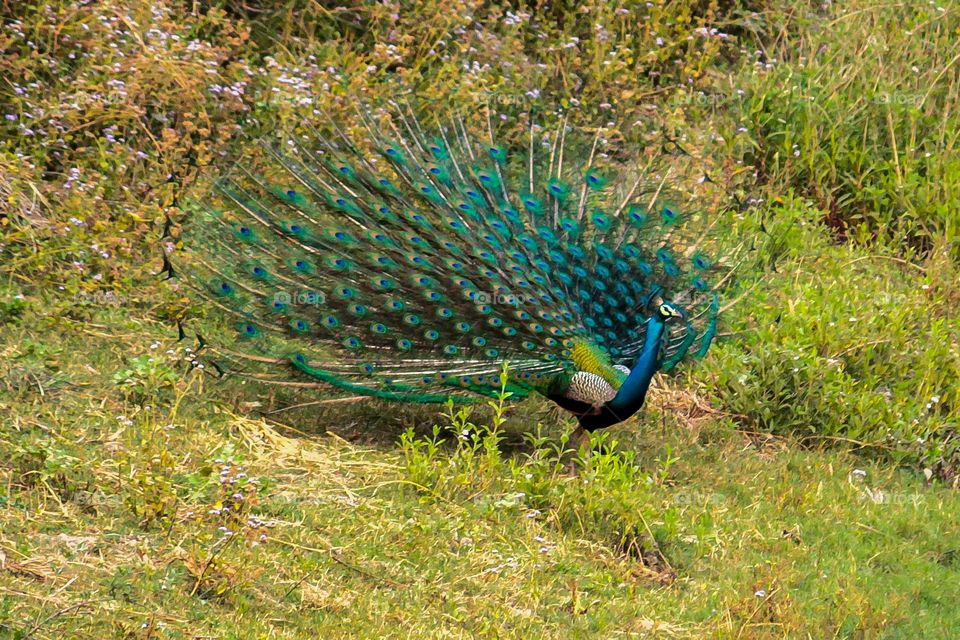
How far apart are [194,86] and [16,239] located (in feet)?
5.31

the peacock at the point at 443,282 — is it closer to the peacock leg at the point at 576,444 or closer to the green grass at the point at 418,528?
the peacock leg at the point at 576,444

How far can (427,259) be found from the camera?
6.45 m

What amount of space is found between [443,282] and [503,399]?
2.04 ft

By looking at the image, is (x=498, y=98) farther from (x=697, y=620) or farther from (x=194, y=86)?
(x=697, y=620)

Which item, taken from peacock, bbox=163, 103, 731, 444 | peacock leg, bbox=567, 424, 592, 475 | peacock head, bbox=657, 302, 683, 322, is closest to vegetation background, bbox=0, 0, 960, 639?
peacock leg, bbox=567, 424, 592, 475

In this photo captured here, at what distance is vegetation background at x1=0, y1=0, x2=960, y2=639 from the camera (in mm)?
5281

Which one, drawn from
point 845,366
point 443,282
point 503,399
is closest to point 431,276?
point 443,282

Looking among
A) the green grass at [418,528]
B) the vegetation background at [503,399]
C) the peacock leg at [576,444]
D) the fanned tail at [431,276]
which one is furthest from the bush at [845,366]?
the peacock leg at [576,444]

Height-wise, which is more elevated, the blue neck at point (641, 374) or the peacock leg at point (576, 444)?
the blue neck at point (641, 374)

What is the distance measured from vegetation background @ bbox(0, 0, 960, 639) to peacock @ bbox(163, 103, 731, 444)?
0.33 metres

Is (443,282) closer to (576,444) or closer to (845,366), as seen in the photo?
(576,444)

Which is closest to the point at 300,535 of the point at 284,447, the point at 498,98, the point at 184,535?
the point at 184,535

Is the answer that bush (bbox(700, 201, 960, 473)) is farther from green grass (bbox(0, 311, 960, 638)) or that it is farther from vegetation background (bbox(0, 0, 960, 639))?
green grass (bbox(0, 311, 960, 638))

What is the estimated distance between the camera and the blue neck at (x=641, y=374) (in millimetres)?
6102
